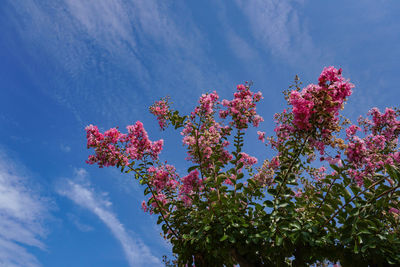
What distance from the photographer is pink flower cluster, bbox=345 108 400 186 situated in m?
4.15

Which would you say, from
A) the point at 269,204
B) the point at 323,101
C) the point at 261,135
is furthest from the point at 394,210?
the point at 261,135

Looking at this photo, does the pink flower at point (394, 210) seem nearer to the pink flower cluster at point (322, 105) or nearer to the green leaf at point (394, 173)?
the green leaf at point (394, 173)

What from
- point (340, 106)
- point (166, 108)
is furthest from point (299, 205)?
point (166, 108)

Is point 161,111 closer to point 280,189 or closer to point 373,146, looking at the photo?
point 280,189

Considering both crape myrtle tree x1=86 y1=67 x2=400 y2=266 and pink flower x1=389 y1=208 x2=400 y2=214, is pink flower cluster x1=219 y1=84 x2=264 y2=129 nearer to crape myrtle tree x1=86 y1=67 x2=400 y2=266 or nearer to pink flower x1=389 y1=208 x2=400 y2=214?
crape myrtle tree x1=86 y1=67 x2=400 y2=266

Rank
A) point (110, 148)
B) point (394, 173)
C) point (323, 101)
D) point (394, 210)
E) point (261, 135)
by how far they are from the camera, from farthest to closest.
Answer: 1. point (261, 135)
2. point (110, 148)
3. point (394, 210)
4. point (323, 101)
5. point (394, 173)

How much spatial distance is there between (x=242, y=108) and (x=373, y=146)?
2.80m

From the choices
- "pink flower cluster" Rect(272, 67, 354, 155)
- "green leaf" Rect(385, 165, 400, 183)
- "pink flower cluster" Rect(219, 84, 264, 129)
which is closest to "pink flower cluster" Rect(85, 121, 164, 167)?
"pink flower cluster" Rect(219, 84, 264, 129)

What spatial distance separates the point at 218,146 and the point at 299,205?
1.57 m

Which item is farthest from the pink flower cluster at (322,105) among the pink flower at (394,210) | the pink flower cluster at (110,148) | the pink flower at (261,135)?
the pink flower cluster at (110,148)

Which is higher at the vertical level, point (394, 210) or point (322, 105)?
point (322, 105)

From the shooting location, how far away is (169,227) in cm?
479

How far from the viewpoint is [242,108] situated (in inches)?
196

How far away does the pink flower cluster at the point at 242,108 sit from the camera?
16.2 ft
